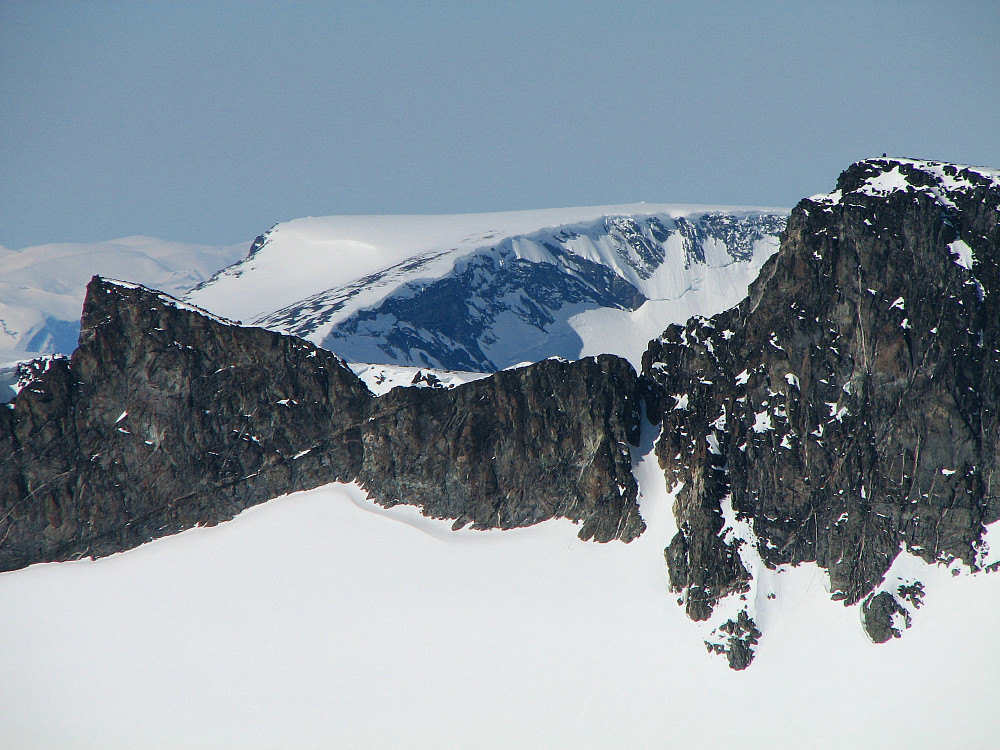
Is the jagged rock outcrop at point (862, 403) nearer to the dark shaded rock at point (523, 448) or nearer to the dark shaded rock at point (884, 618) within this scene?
the dark shaded rock at point (884, 618)

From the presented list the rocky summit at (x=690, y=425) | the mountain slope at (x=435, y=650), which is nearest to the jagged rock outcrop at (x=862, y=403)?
the rocky summit at (x=690, y=425)

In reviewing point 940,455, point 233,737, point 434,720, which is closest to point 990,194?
point 940,455

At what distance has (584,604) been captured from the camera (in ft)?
433

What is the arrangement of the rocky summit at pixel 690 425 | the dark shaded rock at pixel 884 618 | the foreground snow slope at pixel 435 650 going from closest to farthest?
the foreground snow slope at pixel 435 650
the dark shaded rock at pixel 884 618
the rocky summit at pixel 690 425

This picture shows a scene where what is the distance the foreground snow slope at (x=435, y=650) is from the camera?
11888 cm

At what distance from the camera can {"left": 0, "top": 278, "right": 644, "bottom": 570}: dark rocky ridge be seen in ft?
480

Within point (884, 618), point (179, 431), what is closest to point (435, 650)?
point (179, 431)

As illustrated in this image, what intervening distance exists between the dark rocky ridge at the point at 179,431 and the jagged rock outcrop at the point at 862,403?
1233 inches

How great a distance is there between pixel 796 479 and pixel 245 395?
217ft

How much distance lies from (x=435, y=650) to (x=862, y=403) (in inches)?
2053

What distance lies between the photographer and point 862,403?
128500mm

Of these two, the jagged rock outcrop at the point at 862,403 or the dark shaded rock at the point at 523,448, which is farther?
the dark shaded rock at the point at 523,448

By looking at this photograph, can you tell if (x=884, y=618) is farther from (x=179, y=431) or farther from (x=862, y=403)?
(x=179, y=431)

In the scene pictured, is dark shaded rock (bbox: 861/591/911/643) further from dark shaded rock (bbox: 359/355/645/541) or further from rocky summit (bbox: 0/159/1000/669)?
dark shaded rock (bbox: 359/355/645/541)
